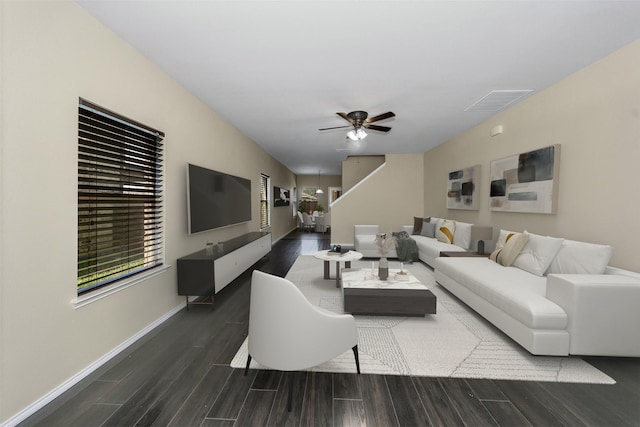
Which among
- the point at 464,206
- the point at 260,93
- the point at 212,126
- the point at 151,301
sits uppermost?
the point at 260,93

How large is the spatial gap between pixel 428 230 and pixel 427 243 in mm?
939

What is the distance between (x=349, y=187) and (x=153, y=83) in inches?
257

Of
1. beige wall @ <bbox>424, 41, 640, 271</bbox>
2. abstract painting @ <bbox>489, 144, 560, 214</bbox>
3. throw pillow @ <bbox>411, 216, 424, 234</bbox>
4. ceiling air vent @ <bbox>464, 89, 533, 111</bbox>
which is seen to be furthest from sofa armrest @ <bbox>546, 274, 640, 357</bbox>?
throw pillow @ <bbox>411, 216, 424, 234</bbox>

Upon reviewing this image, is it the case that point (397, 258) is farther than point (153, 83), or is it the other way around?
point (397, 258)

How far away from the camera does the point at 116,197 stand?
2385 millimetres

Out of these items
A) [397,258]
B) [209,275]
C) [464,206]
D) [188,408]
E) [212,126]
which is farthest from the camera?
[397,258]

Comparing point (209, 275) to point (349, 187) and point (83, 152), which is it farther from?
point (349, 187)

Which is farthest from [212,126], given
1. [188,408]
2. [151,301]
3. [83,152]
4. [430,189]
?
[430,189]

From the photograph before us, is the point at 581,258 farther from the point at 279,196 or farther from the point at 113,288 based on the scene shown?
the point at 279,196

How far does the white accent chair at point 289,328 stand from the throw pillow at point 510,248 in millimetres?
2681

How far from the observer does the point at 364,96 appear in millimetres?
3615

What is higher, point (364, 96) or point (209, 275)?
point (364, 96)

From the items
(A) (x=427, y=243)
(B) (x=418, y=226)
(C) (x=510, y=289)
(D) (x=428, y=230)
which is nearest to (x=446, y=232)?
(A) (x=427, y=243)

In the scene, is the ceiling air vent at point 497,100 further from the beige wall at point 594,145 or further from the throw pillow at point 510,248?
the throw pillow at point 510,248
